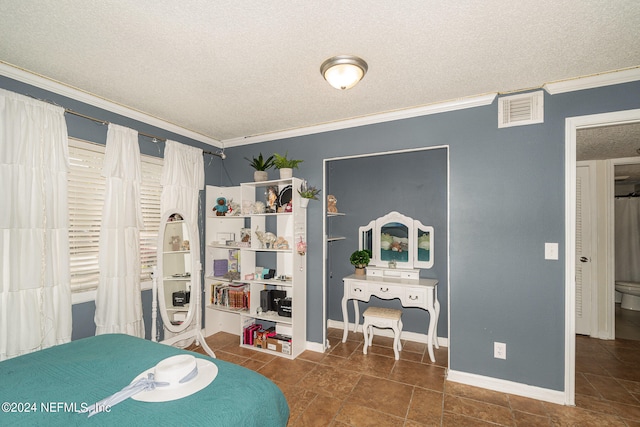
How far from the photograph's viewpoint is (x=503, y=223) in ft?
8.47

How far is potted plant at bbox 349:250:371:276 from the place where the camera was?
3643 millimetres

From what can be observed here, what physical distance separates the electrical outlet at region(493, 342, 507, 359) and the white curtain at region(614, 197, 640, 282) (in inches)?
206

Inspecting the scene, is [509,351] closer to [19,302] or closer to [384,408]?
[384,408]

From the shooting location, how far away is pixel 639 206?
550 centimetres

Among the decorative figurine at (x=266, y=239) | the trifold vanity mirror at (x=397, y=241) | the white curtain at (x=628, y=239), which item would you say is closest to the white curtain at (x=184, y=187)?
the decorative figurine at (x=266, y=239)

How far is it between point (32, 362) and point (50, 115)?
190cm

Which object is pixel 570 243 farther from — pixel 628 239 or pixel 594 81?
pixel 628 239

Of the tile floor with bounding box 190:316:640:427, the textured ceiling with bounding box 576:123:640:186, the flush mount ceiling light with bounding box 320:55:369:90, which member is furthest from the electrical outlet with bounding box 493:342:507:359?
the flush mount ceiling light with bounding box 320:55:369:90

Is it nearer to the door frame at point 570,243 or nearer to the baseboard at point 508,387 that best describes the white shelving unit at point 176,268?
the baseboard at point 508,387

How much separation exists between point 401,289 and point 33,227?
3390 millimetres

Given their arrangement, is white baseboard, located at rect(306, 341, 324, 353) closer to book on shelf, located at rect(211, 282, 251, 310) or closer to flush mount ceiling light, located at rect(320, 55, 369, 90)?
book on shelf, located at rect(211, 282, 251, 310)

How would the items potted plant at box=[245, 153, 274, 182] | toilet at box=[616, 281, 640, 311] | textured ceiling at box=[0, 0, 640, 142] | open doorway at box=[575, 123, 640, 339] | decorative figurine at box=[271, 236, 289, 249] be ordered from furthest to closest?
toilet at box=[616, 281, 640, 311]
open doorway at box=[575, 123, 640, 339]
potted plant at box=[245, 153, 274, 182]
decorative figurine at box=[271, 236, 289, 249]
textured ceiling at box=[0, 0, 640, 142]

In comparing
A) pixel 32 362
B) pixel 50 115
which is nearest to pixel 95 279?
pixel 32 362

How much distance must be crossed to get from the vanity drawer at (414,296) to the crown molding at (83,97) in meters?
3.34
